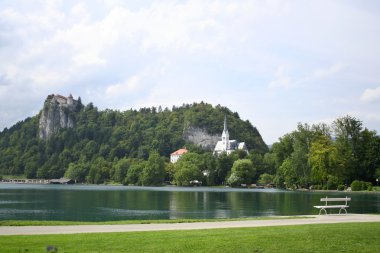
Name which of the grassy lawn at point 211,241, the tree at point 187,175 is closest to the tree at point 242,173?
the tree at point 187,175

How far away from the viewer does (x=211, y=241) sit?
1672cm

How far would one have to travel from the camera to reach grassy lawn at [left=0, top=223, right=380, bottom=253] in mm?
15562

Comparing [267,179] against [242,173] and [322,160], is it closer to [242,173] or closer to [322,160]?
[242,173]

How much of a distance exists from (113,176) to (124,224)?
549 ft

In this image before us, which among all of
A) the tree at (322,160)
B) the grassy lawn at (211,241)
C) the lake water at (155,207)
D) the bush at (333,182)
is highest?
the tree at (322,160)

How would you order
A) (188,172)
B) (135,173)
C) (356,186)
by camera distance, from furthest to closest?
(135,173)
(188,172)
(356,186)

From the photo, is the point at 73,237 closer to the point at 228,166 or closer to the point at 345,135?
the point at 345,135

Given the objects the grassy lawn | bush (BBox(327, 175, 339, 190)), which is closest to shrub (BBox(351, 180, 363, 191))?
bush (BBox(327, 175, 339, 190))

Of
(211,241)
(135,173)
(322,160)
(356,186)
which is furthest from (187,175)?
(211,241)

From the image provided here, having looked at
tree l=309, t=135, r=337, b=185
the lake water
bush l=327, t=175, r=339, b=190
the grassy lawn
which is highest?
tree l=309, t=135, r=337, b=185

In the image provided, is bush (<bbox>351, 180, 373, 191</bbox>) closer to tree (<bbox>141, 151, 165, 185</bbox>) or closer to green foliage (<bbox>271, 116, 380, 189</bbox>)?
green foliage (<bbox>271, 116, 380, 189</bbox>)

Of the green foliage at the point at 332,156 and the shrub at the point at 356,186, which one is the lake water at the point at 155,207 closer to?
the shrub at the point at 356,186

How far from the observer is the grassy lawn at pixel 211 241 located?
51.1 ft

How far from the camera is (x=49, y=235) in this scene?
59.6 ft
